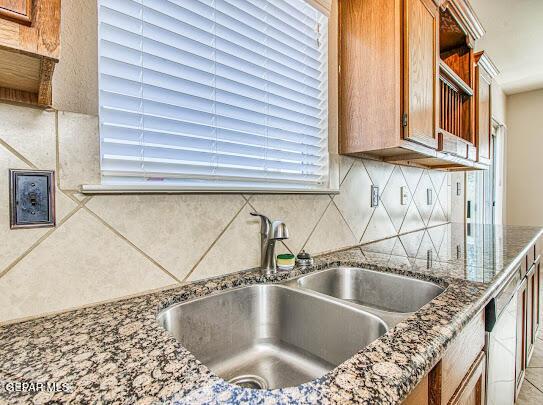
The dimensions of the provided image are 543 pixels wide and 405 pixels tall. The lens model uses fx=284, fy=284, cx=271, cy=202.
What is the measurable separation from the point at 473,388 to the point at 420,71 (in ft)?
4.08

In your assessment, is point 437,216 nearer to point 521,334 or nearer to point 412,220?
point 412,220

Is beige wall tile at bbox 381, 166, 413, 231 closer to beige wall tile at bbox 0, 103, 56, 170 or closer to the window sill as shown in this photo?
the window sill

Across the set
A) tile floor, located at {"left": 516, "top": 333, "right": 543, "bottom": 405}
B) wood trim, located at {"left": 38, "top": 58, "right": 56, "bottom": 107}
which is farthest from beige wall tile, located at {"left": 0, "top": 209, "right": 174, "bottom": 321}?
tile floor, located at {"left": 516, "top": 333, "right": 543, "bottom": 405}

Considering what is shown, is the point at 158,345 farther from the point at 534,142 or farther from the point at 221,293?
the point at 534,142

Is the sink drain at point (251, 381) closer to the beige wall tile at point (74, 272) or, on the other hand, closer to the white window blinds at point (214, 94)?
the beige wall tile at point (74, 272)

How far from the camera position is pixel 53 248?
2.11 feet

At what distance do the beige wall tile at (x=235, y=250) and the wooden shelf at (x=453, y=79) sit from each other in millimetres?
1411

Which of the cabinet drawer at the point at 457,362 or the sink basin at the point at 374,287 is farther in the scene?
the sink basin at the point at 374,287

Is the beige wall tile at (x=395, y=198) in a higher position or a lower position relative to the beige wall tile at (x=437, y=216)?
higher

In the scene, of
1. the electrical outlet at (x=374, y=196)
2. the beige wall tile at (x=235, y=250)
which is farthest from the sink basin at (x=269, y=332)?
the electrical outlet at (x=374, y=196)

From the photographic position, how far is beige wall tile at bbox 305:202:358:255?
126 centimetres

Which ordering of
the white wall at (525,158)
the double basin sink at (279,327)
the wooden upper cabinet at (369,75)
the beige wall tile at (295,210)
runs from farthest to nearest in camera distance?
the white wall at (525,158) < the wooden upper cabinet at (369,75) < the beige wall tile at (295,210) < the double basin sink at (279,327)

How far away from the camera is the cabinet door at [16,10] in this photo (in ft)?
1.12

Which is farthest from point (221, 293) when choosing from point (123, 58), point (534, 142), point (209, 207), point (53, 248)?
point (534, 142)
